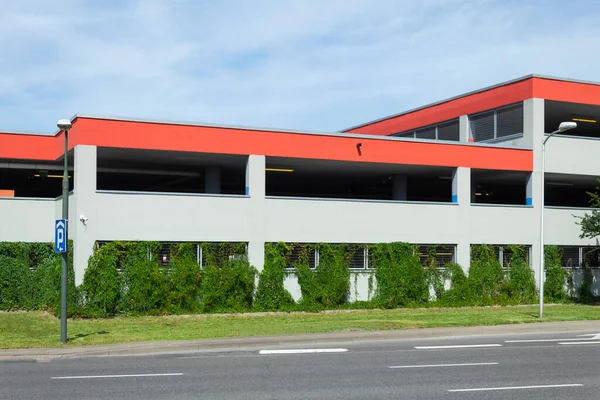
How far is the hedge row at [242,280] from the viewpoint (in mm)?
27750

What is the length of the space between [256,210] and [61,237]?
34.1ft

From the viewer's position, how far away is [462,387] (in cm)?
1320

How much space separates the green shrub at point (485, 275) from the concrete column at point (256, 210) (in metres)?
9.17

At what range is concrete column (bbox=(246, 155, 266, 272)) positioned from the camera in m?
30.0

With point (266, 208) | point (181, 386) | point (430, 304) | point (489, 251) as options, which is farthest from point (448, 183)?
point (181, 386)

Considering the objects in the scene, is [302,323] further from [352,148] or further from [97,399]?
[97,399]

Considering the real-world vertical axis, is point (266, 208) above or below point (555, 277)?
above

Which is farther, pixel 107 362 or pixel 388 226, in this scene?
pixel 388 226

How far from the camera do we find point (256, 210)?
3020 centimetres

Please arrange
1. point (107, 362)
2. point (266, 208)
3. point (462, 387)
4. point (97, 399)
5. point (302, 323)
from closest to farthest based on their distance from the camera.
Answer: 1. point (97, 399)
2. point (462, 387)
3. point (107, 362)
4. point (302, 323)
5. point (266, 208)

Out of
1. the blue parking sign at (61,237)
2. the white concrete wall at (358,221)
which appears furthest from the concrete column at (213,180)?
the blue parking sign at (61,237)

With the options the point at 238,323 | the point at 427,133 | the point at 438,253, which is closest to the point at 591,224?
the point at 438,253

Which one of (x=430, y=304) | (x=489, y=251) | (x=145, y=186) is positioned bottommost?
(x=430, y=304)

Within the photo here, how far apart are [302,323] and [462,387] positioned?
498 inches
